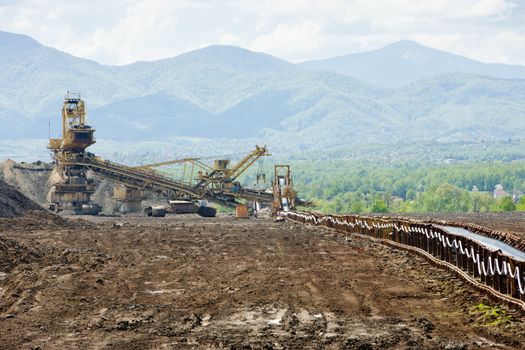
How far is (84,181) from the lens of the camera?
11169 centimetres

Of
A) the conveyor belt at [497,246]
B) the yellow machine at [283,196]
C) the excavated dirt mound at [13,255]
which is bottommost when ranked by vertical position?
the conveyor belt at [497,246]

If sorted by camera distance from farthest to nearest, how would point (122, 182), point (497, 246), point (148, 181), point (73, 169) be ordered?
point (73, 169) < point (122, 182) < point (148, 181) < point (497, 246)

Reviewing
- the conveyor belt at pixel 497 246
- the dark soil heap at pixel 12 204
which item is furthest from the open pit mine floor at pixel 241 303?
the dark soil heap at pixel 12 204

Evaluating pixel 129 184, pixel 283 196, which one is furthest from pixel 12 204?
pixel 283 196

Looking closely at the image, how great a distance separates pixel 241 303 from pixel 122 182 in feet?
289

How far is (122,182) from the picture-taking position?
112 m

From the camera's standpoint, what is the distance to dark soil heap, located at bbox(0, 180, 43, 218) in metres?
70.9

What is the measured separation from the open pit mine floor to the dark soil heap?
29730mm

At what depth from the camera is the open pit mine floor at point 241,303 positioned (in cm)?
1942

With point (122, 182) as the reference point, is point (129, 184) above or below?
below

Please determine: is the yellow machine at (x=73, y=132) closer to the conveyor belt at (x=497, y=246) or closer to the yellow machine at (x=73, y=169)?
the yellow machine at (x=73, y=169)

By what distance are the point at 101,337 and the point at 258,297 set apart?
6475 millimetres

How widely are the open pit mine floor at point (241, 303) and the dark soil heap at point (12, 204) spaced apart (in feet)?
97.5

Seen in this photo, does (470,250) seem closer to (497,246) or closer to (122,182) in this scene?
(497,246)
